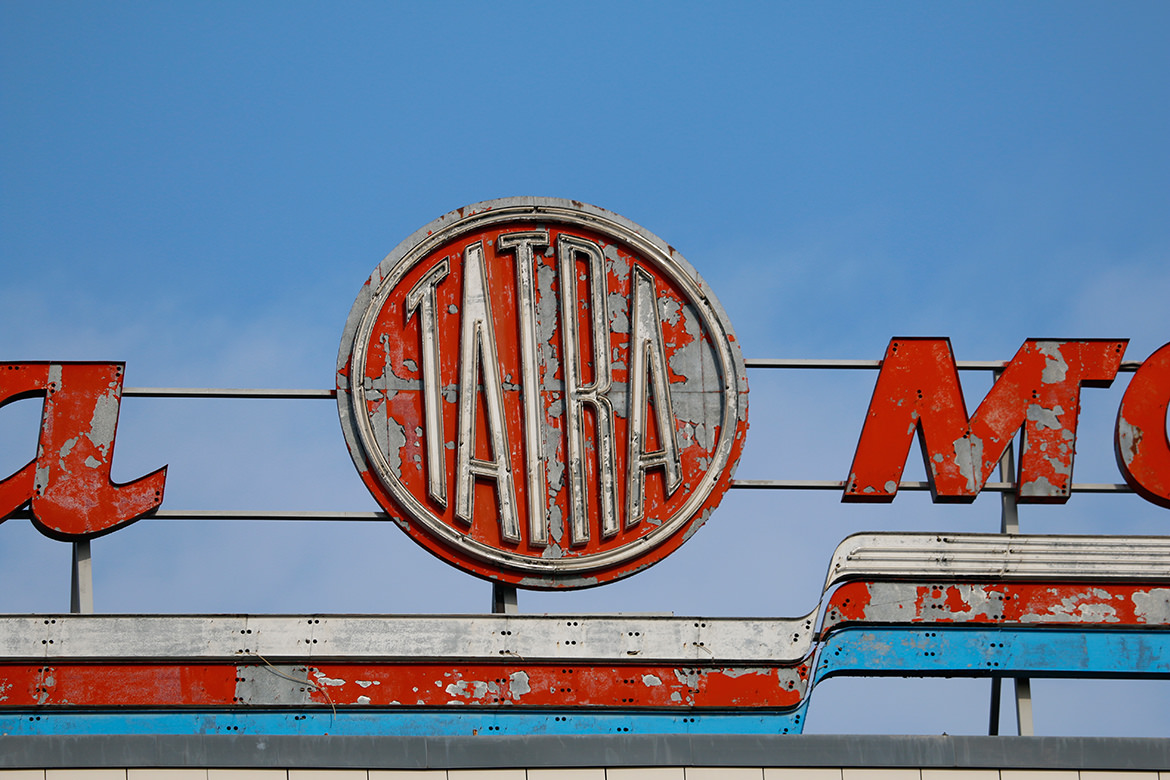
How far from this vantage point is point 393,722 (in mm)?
12383

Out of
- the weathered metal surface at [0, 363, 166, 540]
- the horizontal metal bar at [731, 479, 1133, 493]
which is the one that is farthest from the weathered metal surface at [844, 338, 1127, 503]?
the weathered metal surface at [0, 363, 166, 540]

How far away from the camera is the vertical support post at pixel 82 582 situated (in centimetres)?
1279

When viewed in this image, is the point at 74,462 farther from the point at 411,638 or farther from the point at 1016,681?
the point at 1016,681

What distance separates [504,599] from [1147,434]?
5.61 meters

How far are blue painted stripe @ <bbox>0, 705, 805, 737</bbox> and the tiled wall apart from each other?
1.94 meters

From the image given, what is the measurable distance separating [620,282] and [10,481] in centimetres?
516

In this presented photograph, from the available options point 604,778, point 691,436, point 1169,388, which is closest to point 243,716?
point 604,778

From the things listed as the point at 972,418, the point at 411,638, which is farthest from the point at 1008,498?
the point at 411,638

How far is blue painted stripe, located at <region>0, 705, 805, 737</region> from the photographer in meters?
12.2

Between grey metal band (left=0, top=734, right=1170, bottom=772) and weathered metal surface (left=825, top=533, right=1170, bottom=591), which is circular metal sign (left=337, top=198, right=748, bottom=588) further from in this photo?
grey metal band (left=0, top=734, right=1170, bottom=772)

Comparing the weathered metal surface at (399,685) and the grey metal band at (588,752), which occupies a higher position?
the weathered metal surface at (399,685)

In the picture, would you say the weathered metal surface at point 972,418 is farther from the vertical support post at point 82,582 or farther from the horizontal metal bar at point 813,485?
the vertical support post at point 82,582

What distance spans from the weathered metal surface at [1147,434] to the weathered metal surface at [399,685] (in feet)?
11.7

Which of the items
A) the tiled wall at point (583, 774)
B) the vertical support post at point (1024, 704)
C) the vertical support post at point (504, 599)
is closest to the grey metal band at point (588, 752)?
the tiled wall at point (583, 774)
